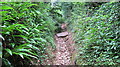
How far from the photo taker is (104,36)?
2.05 meters

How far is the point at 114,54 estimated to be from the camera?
69.1 inches

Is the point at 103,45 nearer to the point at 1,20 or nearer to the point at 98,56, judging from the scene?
the point at 98,56

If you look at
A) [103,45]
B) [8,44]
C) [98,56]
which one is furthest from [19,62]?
[103,45]

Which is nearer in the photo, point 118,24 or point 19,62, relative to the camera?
point 19,62

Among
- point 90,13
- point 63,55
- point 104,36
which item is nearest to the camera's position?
point 104,36

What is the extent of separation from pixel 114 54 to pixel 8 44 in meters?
1.72

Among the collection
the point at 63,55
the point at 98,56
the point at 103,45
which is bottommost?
the point at 63,55

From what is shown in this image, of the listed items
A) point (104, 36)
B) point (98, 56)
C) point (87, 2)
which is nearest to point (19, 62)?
point (98, 56)

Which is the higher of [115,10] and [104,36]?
[115,10]

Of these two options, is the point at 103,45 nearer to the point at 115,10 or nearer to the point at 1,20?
the point at 115,10

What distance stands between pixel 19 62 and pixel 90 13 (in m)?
2.76

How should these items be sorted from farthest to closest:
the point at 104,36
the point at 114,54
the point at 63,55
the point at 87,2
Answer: the point at 87,2 → the point at 63,55 → the point at 104,36 → the point at 114,54

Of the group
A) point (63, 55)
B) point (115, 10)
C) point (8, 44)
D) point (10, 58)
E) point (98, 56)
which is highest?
point (115, 10)

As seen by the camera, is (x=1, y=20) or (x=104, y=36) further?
(x=104, y=36)
